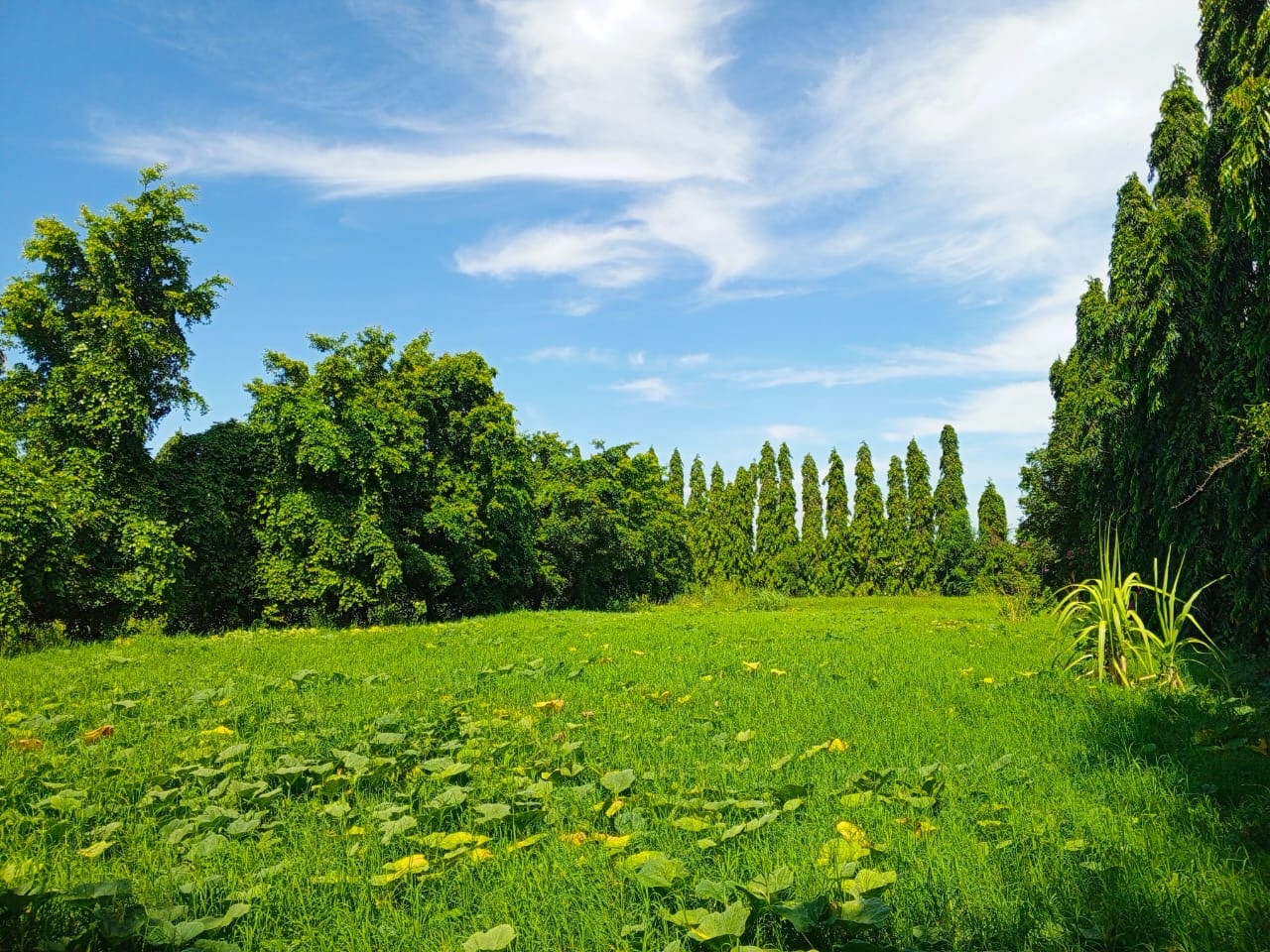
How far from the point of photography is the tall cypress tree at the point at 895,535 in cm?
3928

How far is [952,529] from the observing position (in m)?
39.0

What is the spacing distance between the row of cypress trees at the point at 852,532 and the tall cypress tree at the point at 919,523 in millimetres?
56

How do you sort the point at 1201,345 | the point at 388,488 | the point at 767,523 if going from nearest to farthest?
1. the point at 1201,345
2. the point at 388,488
3. the point at 767,523

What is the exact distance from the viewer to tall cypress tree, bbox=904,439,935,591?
39.0 meters

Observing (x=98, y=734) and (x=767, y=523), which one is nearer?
(x=98, y=734)

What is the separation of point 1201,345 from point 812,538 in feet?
110

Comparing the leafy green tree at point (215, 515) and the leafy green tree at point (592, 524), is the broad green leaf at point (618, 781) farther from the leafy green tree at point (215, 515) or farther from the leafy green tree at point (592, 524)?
the leafy green tree at point (592, 524)

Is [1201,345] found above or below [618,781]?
above

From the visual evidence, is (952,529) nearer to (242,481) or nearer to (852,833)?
(242,481)

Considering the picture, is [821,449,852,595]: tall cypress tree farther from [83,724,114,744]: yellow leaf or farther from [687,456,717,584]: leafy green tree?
[83,724,114,744]: yellow leaf

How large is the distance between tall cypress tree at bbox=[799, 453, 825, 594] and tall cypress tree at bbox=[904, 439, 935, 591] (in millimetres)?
5053

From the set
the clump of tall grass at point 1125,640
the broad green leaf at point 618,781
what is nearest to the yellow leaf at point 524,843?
the broad green leaf at point 618,781

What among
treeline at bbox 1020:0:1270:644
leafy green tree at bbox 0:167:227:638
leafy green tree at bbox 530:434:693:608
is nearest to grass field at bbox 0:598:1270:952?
treeline at bbox 1020:0:1270:644

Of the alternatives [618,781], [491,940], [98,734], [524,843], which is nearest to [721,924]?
[491,940]
